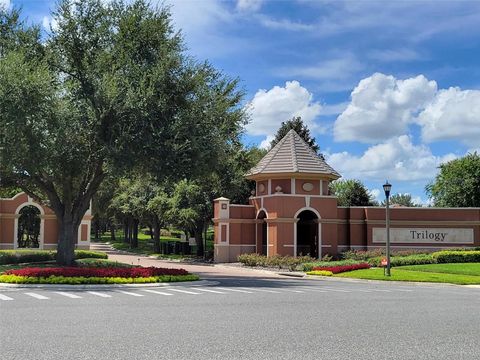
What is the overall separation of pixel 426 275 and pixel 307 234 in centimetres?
1536

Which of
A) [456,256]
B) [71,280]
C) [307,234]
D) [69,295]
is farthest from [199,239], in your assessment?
[69,295]

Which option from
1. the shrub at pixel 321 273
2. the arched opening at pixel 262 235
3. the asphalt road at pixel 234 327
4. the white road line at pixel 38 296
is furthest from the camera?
the arched opening at pixel 262 235

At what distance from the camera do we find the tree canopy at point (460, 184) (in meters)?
59.8

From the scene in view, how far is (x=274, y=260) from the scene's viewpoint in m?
36.2

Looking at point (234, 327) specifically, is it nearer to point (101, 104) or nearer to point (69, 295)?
point (69, 295)

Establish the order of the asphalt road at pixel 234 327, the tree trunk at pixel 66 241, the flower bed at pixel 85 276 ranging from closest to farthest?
the asphalt road at pixel 234 327 < the flower bed at pixel 85 276 < the tree trunk at pixel 66 241

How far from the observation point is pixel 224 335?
31.8 feet

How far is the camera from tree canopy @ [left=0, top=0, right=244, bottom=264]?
2281 cm

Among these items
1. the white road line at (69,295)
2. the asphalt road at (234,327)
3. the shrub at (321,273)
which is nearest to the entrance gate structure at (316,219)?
the shrub at (321,273)

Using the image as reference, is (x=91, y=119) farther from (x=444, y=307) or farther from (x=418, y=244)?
(x=418, y=244)

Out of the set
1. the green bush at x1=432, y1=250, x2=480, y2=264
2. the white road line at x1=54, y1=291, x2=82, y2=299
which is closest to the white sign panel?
the green bush at x1=432, y1=250, x2=480, y2=264

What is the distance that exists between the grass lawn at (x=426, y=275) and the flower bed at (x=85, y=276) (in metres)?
9.62

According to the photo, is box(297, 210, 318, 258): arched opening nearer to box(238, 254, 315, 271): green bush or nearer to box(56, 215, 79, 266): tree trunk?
box(238, 254, 315, 271): green bush

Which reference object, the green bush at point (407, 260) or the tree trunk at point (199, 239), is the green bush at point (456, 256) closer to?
the green bush at point (407, 260)
